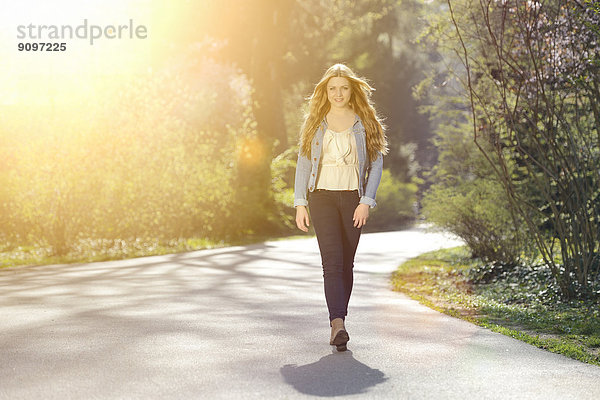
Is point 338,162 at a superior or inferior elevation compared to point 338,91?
inferior

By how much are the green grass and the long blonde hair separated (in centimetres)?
215

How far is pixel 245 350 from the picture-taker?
6.80 meters

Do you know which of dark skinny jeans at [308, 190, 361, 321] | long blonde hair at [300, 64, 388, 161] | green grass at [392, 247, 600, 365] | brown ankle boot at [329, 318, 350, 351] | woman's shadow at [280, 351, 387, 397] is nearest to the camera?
woman's shadow at [280, 351, 387, 397]

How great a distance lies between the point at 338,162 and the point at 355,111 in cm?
51

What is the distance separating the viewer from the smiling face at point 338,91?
7133mm

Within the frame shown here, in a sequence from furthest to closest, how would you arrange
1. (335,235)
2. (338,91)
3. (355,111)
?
(355,111)
(338,91)
(335,235)

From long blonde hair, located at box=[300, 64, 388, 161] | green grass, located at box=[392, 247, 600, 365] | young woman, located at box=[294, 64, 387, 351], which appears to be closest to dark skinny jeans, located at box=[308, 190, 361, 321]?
young woman, located at box=[294, 64, 387, 351]

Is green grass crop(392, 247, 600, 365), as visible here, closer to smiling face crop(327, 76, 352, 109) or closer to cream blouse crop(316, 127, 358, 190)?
cream blouse crop(316, 127, 358, 190)

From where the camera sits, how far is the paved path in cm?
547

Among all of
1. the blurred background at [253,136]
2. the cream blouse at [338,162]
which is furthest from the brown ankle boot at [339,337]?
the blurred background at [253,136]

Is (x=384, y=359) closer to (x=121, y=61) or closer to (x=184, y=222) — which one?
(x=184, y=222)

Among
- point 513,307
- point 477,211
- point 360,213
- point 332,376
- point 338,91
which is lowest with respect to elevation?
point 513,307

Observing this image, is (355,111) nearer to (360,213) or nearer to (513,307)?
(360,213)

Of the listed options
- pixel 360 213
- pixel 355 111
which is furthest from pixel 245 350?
pixel 355 111
